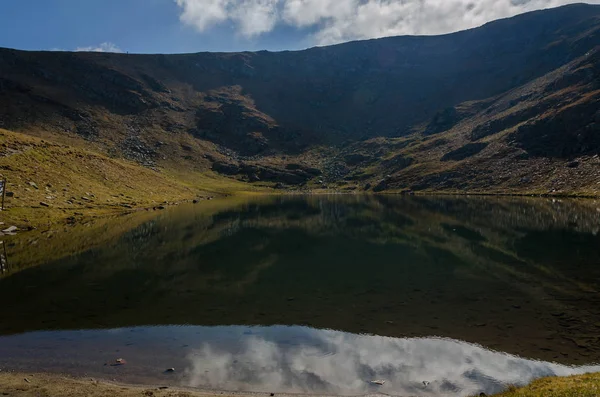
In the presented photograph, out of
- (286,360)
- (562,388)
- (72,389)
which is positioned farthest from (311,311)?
(562,388)

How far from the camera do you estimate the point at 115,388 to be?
1939cm

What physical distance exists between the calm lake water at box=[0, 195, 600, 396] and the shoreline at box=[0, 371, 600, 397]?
992 millimetres

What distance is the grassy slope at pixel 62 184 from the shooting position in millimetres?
87062

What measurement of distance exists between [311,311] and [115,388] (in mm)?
16451

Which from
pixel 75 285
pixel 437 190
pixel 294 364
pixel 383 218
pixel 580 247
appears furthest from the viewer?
pixel 437 190

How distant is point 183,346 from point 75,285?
909 inches

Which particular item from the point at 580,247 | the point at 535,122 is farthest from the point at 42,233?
the point at 535,122

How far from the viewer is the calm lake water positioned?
72.1 feet

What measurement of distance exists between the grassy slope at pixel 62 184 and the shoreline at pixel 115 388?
6980 cm

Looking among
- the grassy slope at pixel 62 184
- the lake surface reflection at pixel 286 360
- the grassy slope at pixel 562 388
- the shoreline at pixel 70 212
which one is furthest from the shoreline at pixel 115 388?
the grassy slope at pixel 62 184

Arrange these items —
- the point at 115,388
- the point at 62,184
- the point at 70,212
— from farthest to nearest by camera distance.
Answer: the point at 62,184 → the point at 70,212 → the point at 115,388

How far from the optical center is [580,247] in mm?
54344

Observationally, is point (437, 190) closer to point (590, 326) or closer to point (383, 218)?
point (383, 218)

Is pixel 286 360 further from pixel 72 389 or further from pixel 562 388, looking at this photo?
pixel 562 388
